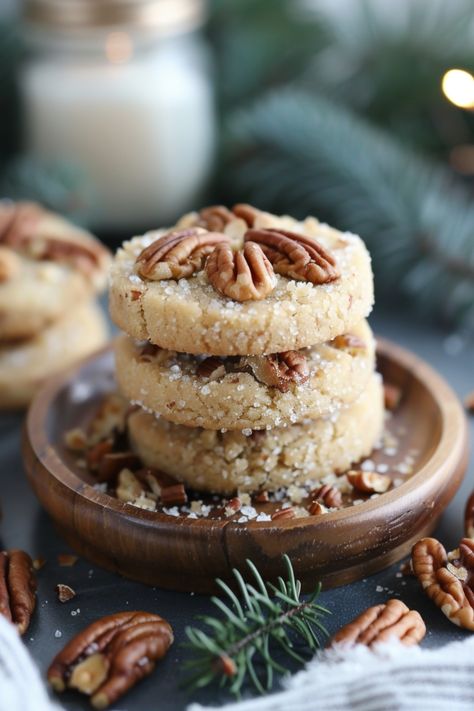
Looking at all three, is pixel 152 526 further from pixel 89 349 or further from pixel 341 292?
pixel 89 349

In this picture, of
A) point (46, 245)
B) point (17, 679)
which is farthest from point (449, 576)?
point (46, 245)

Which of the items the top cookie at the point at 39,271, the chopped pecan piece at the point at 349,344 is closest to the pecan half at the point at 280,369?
the chopped pecan piece at the point at 349,344

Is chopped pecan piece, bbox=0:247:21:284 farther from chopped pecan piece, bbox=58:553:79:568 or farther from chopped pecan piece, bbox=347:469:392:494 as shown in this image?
chopped pecan piece, bbox=347:469:392:494

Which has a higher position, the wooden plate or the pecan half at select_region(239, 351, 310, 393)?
the pecan half at select_region(239, 351, 310, 393)

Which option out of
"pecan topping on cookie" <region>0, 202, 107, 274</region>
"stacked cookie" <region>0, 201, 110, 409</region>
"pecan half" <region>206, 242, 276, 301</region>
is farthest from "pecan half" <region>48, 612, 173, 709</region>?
"pecan topping on cookie" <region>0, 202, 107, 274</region>

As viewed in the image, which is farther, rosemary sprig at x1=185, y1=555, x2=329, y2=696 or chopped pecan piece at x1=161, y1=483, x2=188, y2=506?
chopped pecan piece at x1=161, y1=483, x2=188, y2=506

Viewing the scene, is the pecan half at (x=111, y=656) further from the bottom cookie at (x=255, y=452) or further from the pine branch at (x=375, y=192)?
the pine branch at (x=375, y=192)

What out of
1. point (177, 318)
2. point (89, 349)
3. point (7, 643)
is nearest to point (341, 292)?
point (177, 318)
